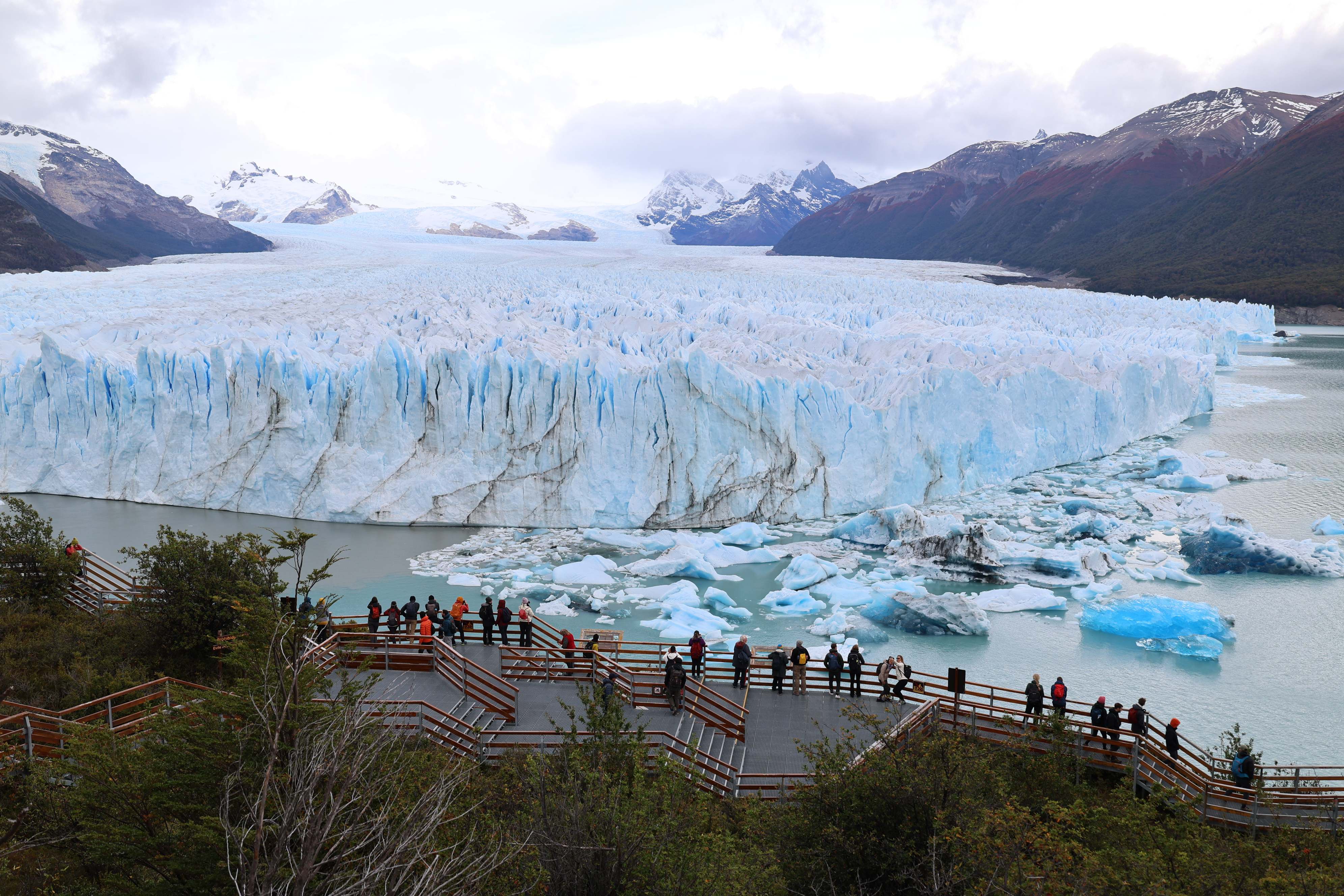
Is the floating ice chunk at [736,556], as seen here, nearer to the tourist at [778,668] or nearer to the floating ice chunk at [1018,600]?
the floating ice chunk at [1018,600]

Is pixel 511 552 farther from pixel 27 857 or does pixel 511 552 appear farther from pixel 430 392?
pixel 27 857

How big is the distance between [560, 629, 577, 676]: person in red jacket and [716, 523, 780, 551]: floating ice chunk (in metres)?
7.47

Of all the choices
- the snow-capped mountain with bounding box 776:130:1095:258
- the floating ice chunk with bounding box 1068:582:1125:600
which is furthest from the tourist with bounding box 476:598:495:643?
the snow-capped mountain with bounding box 776:130:1095:258

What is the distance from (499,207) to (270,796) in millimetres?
93420

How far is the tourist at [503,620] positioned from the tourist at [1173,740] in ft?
22.7

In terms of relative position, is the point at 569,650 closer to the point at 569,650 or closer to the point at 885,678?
the point at 569,650

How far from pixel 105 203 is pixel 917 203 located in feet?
291

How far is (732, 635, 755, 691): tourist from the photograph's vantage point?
968 centimetres

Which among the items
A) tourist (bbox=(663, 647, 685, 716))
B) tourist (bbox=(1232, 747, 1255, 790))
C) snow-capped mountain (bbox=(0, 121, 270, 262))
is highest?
snow-capped mountain (bbox=(0, 121, 270, 262))

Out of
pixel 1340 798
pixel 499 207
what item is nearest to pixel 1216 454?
pixel 1340 798

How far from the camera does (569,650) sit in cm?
937

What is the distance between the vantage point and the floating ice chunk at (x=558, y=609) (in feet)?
46.8

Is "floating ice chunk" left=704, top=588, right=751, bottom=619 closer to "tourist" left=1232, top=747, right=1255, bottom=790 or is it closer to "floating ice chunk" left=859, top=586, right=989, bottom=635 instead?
"floating ice chunk" left=859, top=586, right=989, bottom=635

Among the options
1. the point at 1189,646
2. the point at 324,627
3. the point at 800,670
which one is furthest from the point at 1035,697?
the point at 324,627
